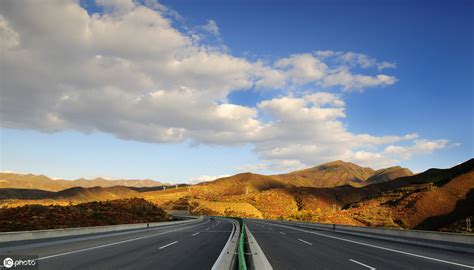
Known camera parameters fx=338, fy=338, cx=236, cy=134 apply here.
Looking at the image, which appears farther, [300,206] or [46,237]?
[300,206]

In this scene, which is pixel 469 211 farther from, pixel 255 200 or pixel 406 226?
pixel 255 200

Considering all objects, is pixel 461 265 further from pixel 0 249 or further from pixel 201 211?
pixel 201 211

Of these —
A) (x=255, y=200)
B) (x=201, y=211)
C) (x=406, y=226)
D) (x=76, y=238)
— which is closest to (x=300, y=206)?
(x=255, y=200)

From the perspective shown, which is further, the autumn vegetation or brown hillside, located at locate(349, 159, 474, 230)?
brown hillside, located at locate(349, 159, 474, 230)

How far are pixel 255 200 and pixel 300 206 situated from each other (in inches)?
756

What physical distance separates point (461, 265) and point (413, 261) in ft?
4.57

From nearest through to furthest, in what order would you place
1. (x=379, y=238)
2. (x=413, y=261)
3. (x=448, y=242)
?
(x=413, y=261) < (x=448, y=242) < (x=379, y=238)

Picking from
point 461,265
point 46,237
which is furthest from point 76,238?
point 461,265

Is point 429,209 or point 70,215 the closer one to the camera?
point 70,215

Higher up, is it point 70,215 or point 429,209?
point 429,209

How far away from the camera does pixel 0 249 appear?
12.1 metres

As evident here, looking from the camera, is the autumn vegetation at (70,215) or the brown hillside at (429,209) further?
the brown hillside at (429,209)

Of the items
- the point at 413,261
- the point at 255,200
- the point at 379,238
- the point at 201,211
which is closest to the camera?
the point at 413,261

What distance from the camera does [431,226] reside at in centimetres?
8381
